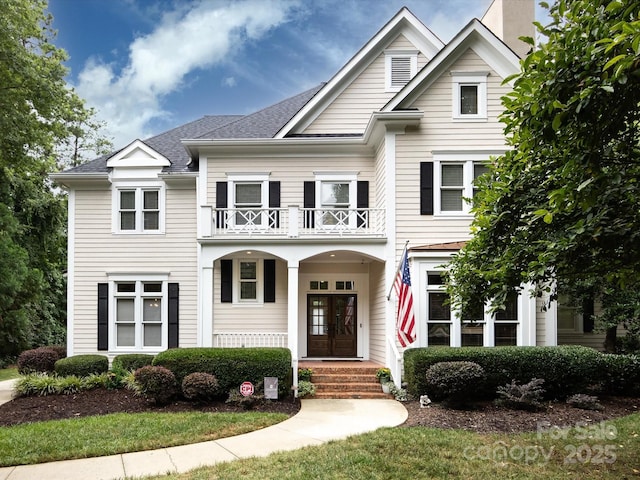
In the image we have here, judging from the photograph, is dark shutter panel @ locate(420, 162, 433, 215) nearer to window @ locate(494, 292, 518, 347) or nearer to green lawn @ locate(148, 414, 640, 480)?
window @ locate(494, 292, 518, 347)

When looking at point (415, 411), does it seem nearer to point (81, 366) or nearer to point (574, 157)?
A: point (574, 157)

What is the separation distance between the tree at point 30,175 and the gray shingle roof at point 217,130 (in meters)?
1.54

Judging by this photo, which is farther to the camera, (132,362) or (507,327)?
(132,362)

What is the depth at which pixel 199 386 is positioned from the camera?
10.1 metres

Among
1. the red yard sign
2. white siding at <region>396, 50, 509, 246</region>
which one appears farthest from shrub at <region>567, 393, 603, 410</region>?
the red yard sign

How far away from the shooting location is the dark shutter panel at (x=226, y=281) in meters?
14.0

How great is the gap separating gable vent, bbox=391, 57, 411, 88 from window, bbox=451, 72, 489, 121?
7.17 ft

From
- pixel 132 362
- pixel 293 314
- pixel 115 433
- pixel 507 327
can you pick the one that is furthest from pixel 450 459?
pixel 132 362

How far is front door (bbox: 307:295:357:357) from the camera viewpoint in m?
14.5

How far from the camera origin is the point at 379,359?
1320 cm

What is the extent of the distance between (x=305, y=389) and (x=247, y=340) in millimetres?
2907

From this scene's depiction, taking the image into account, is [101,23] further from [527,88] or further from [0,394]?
[527,88]

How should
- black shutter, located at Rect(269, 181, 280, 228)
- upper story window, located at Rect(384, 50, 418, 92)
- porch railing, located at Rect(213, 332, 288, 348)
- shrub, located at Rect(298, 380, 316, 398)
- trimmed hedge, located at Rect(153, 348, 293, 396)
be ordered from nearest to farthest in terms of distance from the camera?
1. trimmed hedge, located at Rect(153, 348, 293, 396)
2. shrub, located at Rect(298, 380, 316, 398)
3. porch railing, located at Rect(213, 332, 288, 348)
4. black shutter, located at Rect(269, 181, 280, 228)
5. upper story window, located at Rect(384, 50, 418, 92)

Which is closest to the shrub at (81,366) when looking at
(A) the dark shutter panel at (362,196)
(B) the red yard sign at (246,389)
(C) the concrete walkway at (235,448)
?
(B) the red yard sign at (246,389)
